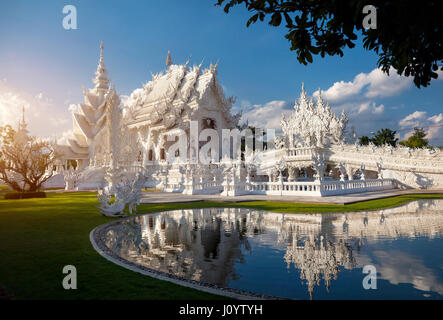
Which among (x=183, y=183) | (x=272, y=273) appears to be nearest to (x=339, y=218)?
(x=272, y=273)

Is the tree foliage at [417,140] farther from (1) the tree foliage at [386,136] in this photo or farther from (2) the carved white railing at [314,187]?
(2) the carved white railing at [314,187]

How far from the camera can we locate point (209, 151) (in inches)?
1222

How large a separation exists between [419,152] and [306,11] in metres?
22.4

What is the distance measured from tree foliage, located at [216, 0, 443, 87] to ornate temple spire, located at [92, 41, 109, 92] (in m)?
45.0

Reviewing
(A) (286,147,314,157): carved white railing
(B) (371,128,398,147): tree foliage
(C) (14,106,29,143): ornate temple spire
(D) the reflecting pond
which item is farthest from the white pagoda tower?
(B) (371,128,398,147): tree foliage

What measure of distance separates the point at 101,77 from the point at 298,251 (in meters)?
45.6

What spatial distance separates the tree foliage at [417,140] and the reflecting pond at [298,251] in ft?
175

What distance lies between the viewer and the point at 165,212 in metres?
11.4

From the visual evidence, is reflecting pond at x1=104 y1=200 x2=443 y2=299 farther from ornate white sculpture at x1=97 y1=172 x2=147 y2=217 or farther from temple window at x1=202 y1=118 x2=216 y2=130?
temple window at x1=202 y1=118 x2=216 y2=130

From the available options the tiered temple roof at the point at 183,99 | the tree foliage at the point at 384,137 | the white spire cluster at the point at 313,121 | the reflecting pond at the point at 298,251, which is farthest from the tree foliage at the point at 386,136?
the reflecting pond at the point at 298,251

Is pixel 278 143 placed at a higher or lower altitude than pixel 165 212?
higher
